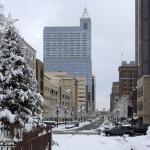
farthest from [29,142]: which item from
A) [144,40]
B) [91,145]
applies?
[144,40]

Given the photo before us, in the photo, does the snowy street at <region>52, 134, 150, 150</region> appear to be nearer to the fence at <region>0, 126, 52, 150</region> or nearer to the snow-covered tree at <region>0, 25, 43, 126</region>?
the snow-covered tree at <region>0, 25, 43, 126</region>

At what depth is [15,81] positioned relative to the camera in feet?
96.7

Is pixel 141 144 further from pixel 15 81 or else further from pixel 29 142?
pixel 29 142

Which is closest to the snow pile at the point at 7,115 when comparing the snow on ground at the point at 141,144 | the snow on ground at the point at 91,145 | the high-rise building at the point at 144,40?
the snow on ground at the point at 91,145

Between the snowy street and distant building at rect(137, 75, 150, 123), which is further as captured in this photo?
distant building at rect(137, 75, 150, 123)

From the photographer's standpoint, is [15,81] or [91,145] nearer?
[15,81]

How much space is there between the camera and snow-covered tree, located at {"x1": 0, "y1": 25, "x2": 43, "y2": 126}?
1155 inches

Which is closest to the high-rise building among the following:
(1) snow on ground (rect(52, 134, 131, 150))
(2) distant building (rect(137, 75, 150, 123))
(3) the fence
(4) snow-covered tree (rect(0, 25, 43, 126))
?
(2) distant building (rect(137, 75, 150, 123))

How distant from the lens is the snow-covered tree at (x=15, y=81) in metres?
29.3

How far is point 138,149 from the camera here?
130 feet

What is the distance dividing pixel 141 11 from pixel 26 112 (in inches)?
6062

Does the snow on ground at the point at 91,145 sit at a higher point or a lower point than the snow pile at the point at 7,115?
lower

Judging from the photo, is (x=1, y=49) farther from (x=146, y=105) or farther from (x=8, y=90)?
(x=146, y=105)

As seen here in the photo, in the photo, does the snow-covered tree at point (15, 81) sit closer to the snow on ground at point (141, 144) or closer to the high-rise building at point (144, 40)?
the snow on ground at point (141, 144)
